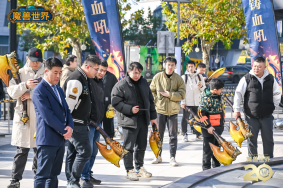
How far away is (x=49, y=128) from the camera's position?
13.4 feet

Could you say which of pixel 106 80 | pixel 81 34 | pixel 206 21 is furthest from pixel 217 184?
→ pixel 206 21

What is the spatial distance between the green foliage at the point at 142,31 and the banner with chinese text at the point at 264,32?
94.3 feet

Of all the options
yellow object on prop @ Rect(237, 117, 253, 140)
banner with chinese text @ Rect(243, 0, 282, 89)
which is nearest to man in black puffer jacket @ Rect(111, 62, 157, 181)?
yellow object on prop @ Rect(237, 117, 253, 140)

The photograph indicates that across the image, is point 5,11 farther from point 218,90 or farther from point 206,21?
point 218,90

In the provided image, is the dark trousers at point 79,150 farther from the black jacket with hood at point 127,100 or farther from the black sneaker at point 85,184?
the black jacket with hood at point 127,100

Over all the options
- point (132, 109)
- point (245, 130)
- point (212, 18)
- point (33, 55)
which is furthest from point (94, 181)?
point (212, 18)

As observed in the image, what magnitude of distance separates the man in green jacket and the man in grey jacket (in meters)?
1.22

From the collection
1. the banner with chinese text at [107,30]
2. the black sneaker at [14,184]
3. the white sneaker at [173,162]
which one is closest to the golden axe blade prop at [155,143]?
the white sneaker at [173,162]

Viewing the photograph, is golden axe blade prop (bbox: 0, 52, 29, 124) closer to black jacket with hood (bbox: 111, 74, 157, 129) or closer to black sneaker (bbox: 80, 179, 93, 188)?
black sneaker (bbox: 80, 179, 93, 188)

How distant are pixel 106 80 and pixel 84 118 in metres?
2.10

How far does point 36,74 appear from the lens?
17.9 ft

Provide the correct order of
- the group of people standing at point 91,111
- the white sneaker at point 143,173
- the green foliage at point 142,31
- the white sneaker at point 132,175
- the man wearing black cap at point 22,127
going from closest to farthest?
the group of people standing at point 91,111, the man wearing black cap at point 22,127, the white sneaker at point 132,175, the white sneaker at point 143,173, the green foliage at point 142,31

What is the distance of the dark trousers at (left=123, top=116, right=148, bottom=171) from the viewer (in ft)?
18.8

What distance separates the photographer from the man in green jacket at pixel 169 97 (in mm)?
6969
